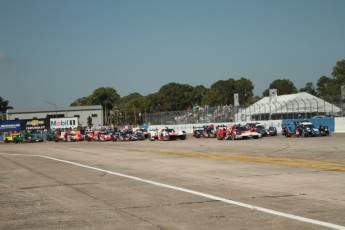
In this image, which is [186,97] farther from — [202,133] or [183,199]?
[183,199]

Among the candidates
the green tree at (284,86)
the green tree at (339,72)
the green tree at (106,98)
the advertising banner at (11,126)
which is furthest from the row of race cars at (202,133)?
the green tree at (284,86)

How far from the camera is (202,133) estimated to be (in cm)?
4738

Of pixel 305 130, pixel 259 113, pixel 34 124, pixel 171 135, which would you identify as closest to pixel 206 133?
pixel 171 135

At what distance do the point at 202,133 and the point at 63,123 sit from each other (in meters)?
49.0

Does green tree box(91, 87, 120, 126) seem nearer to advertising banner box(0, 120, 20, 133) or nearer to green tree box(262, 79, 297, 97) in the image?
green tree box(262, 79, 297, 97)

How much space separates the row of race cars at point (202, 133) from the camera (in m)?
35.9

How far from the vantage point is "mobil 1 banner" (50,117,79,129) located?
8900 centimetres

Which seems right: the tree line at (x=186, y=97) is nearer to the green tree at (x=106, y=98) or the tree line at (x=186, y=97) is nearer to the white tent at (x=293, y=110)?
the green tree at (x=106, y=98)

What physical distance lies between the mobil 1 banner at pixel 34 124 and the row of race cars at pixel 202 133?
53.8ft

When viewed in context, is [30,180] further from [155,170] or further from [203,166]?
[203,166]

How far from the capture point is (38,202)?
1004 centimetres

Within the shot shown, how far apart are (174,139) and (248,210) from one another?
123 ft

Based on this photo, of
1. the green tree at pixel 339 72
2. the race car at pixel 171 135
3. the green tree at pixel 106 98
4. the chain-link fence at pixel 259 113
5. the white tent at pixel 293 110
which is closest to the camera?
the white tent at pixel 293 110

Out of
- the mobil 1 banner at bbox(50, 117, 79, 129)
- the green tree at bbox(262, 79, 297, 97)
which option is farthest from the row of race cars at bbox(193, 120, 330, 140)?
the green tree at bbox(262, 79, 297, 97)
